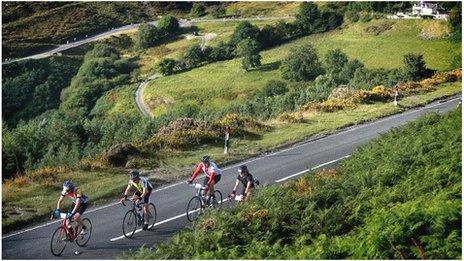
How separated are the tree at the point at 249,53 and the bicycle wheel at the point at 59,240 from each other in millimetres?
76541

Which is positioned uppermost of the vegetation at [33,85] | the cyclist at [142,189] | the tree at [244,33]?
the cyclist at [142,189]

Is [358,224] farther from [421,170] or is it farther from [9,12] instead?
[9,12]

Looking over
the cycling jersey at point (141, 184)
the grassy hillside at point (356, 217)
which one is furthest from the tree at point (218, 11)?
the cycling jersey at point (141, 184)

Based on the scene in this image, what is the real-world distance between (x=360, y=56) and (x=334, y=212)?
240 ft

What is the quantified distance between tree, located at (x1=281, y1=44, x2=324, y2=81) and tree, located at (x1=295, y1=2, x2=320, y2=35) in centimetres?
2036

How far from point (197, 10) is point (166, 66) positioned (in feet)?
155

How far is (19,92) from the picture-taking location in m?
96.6

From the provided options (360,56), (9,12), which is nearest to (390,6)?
(360,56)

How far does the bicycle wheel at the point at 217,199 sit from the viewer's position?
54.6ft

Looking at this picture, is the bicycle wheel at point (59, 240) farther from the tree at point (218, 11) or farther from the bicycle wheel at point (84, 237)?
the tree at point (218, 11)

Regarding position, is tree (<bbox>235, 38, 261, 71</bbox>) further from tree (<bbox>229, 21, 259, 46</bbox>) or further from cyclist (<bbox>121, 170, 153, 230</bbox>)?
cyclist (<bbox>121, 170, 153, 230</bbox>)

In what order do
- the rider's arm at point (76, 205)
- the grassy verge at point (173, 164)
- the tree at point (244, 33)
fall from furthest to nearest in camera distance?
1. the tree at point (244, 33)
2. the grassy verge at point (173, 164)
3. the rider's arm at point (76, 205)

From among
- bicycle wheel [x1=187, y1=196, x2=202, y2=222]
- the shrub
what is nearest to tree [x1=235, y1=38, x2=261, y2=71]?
the shrub

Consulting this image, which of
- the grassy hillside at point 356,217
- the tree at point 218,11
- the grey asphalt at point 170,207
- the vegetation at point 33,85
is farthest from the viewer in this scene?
the tree at point 218,11
